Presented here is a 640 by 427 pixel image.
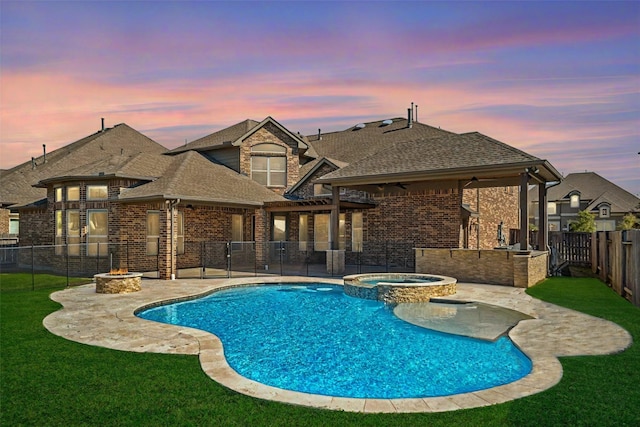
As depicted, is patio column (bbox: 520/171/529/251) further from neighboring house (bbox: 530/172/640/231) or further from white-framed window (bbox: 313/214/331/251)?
neighboring house (bbox: 530/172/640/231)

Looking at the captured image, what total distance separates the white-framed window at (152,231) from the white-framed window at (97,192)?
1993 millimetres

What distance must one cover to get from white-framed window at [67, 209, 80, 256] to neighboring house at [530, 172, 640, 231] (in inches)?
1614

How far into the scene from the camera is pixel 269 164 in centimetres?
2383

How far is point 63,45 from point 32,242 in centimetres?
1372

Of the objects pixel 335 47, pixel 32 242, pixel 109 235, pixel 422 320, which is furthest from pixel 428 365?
pixel 32 242

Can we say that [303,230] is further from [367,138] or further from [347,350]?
[347,350]

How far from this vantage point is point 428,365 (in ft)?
23.5

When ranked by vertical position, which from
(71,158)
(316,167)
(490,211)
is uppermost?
(71,158)

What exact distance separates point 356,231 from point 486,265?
7.62 meters

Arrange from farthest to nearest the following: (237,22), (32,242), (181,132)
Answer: (181,132), (32,242), (237,22)

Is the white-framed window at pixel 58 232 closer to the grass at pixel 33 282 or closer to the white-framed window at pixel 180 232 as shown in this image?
the grass at pixel 33 282

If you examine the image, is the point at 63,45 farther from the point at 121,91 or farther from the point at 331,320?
the point at 331,320

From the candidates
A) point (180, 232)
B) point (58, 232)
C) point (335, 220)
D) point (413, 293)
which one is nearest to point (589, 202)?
point (335, 220)

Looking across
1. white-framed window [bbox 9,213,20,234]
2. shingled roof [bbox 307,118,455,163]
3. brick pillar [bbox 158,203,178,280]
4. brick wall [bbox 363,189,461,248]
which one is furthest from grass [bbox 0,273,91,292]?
shingled roof [bbox 307,118,455,163]
